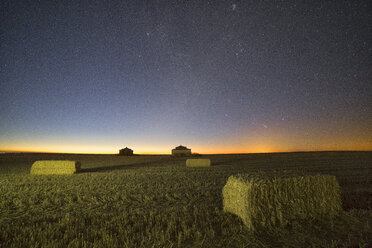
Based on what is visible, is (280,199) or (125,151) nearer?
(280,199)

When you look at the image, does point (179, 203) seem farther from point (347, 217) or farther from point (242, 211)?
point (347, 217)

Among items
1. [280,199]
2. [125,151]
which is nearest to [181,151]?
[125,151]

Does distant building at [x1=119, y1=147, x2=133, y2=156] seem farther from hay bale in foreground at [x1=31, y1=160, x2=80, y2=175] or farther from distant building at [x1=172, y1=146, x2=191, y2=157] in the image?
hay bale in foreground at [x1=31, y1=160, x2=80, y2=175]

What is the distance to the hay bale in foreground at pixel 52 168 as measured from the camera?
19031mm

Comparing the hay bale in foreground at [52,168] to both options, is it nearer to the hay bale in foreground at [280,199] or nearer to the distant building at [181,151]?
the hay bale in foreground at [280,199]

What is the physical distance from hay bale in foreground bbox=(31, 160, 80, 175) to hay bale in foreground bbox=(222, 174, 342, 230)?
1715 centimetres

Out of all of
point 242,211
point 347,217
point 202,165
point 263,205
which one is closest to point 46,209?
point 242,211

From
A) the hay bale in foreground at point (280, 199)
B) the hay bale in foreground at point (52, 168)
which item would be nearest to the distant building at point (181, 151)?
the hay bale in foreground at point (52, 168)

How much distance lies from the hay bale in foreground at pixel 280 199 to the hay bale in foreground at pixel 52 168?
17.1 metres

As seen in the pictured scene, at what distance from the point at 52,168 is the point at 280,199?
19823 millimetres

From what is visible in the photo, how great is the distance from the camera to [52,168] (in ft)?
63.7

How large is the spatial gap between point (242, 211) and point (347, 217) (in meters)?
2.98

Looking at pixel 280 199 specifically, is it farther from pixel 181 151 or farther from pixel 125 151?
pixel 125 151

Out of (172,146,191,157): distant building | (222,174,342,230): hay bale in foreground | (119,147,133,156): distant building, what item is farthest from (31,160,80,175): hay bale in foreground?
(119,147,133,156): distant building
